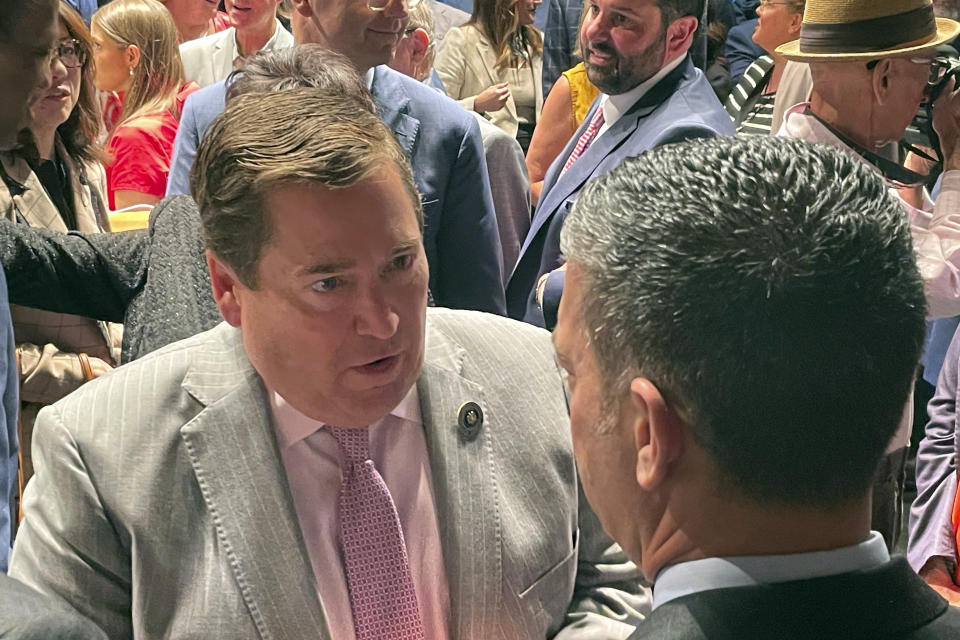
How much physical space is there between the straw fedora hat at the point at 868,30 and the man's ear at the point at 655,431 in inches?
80.4

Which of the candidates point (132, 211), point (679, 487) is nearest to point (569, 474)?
point (679, 487)

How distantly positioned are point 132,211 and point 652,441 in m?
2.99

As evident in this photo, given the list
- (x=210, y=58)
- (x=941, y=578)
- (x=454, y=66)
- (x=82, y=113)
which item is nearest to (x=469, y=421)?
(x=941, y=578)

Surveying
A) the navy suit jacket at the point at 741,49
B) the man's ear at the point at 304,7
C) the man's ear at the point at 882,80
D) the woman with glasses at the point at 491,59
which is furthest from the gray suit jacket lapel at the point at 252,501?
the navy suit jacket at the point at 741,49

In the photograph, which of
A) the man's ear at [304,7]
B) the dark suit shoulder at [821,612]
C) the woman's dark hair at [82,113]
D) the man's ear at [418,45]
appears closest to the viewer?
the dark suit shoulder at [821,612]

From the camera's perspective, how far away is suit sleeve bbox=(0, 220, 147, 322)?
2469 millimetres

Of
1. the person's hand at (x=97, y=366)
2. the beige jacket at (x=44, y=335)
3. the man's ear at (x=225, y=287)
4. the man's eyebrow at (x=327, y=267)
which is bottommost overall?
the person's hand at (x=97, y=366)

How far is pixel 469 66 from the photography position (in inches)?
242

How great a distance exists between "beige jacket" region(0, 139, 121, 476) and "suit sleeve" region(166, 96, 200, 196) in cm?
35

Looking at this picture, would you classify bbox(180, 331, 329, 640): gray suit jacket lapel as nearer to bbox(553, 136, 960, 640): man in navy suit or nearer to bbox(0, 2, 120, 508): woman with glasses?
bbox(553, 136, 960, 640): man in navy suit

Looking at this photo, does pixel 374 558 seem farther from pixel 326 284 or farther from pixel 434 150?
pixel 434 150

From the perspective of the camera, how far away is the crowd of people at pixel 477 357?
1.18 meters

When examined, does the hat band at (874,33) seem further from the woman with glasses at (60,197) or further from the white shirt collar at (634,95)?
the woman with glasses at (60,197)

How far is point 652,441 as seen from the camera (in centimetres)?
123
